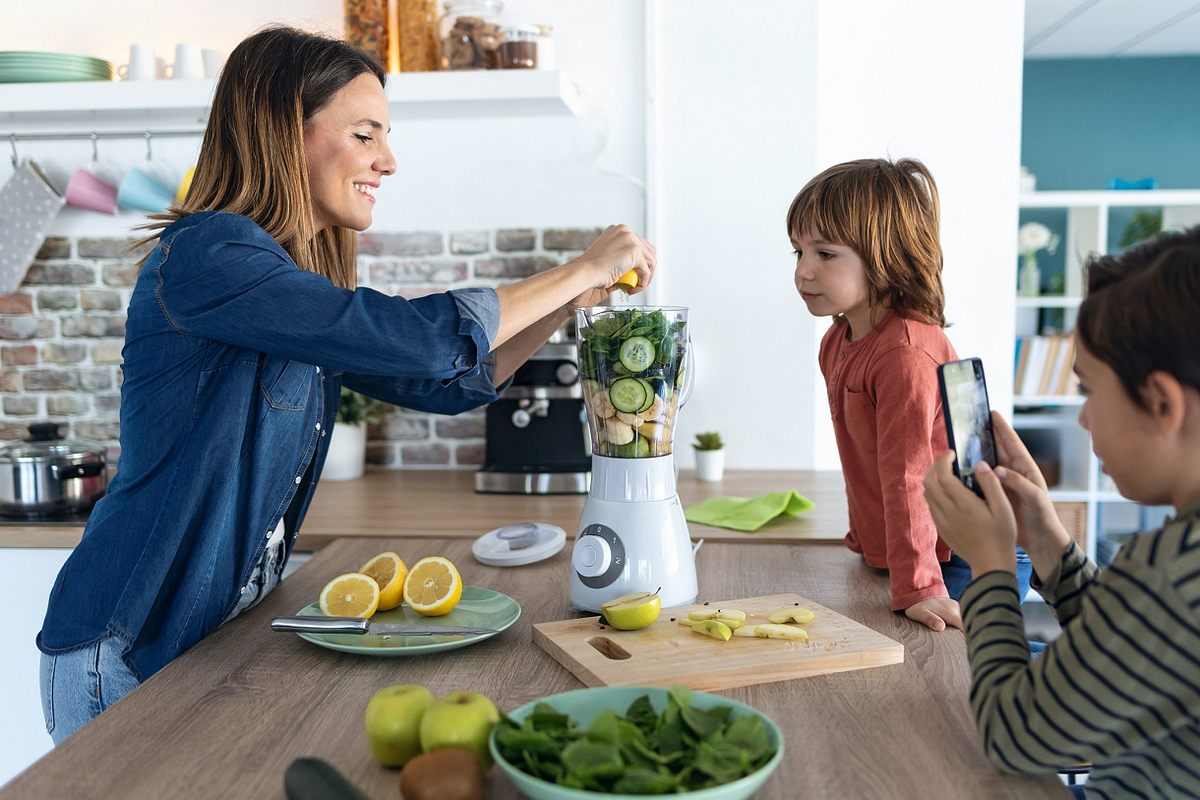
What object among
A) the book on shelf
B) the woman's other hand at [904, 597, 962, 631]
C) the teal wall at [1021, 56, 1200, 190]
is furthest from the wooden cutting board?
the teal wall at [1021, 56, 1200, 190]

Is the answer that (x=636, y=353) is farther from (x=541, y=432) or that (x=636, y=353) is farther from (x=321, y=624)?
(x=541, y=432)

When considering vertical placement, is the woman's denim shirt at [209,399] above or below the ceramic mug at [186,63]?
below

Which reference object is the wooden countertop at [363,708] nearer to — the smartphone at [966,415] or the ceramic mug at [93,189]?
the smartphone at [966,415]

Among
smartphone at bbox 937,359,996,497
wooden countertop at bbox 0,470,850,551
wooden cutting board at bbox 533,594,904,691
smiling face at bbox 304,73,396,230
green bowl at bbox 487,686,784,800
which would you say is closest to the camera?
green bowl at bbox 487,686,784,800

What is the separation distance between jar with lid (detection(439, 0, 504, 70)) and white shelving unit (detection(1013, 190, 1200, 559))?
265 centimetres

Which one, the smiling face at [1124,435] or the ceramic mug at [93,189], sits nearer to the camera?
the smiling face at [1124,435]

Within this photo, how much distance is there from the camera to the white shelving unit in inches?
171

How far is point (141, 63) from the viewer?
100 inches

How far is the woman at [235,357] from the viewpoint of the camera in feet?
4.31

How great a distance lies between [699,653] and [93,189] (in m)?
2.18

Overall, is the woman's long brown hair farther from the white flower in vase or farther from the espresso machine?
the white flower in vase

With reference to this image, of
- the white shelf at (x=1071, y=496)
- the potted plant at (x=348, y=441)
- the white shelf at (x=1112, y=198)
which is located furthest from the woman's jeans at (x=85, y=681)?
the white shelf at (x=1112, y=198)

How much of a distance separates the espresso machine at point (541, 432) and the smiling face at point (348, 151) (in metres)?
0.91

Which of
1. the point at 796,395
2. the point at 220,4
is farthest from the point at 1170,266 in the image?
the point at 220,4
